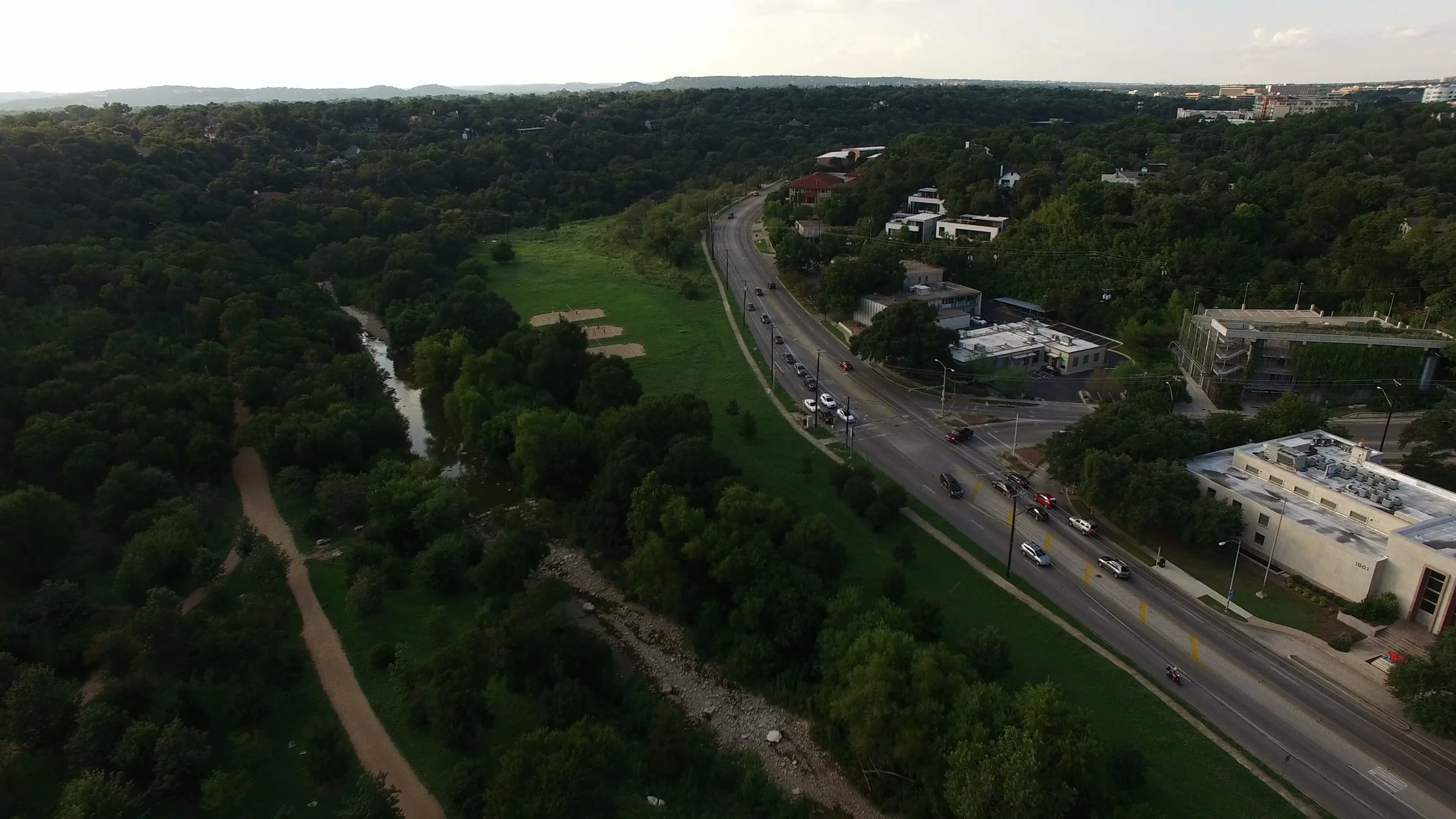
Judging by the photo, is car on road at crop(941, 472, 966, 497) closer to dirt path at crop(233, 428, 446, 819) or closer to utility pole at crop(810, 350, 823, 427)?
utility pole at crop(810, 350, 823, 427)

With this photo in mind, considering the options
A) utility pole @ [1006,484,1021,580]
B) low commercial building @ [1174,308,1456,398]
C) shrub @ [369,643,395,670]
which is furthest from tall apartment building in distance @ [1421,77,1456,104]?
shrub @ [369,643,395,670]

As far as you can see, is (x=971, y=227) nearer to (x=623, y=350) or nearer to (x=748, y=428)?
(x=623, y=350)

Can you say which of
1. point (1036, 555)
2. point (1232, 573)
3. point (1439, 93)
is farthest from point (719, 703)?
point (1439, 93)

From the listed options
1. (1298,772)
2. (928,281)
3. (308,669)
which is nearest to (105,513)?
(308,669)

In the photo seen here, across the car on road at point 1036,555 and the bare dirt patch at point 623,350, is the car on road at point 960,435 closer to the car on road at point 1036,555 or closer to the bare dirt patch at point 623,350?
the car on road at point 1036,555

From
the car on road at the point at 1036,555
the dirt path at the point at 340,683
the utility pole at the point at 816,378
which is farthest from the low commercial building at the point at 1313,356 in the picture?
the dirt path at the point at 340,683

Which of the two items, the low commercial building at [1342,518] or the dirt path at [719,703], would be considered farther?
the low commercial building at [1342,518]
